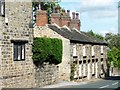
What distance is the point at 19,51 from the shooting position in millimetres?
28312

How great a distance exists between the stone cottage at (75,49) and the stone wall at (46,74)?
24.3 ft

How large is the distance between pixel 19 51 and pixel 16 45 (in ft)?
2.32

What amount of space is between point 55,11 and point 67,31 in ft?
9.95

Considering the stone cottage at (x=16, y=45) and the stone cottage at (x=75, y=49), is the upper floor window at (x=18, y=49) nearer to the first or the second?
the stone cottage at (x=16, y=45)

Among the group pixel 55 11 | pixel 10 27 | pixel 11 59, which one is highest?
pixel 55 11

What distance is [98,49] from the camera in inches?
2132

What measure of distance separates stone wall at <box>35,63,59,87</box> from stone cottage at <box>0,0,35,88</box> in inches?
36.4

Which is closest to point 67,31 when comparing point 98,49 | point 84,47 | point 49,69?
point 84,47

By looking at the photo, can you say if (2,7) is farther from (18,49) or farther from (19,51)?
(19,51)

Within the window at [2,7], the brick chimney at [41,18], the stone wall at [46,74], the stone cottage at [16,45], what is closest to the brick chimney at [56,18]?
the brick chimney at [41,18]

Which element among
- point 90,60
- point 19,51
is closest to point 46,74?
point 19,51

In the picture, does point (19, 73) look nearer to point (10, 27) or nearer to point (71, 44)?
point (10, 27)

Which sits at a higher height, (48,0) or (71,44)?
(48,0)

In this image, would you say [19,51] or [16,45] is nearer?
[16,45]
